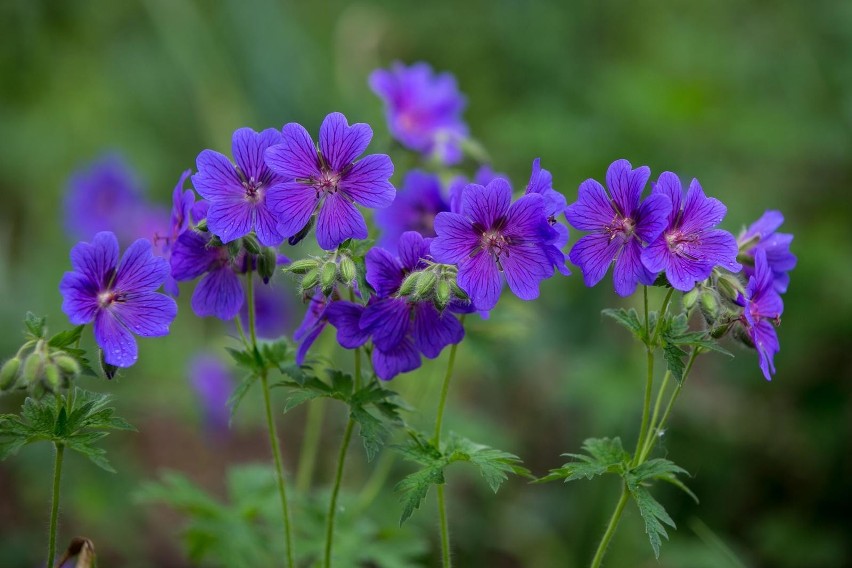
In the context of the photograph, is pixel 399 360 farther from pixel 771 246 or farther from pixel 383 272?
pixel 771 246

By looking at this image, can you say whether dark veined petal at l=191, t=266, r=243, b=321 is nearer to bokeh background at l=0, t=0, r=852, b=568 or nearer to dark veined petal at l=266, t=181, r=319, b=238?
dark veined petal at l=266, t=181, r=319, b=238

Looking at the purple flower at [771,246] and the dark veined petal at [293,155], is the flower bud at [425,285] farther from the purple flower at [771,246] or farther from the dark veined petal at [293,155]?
the purple flower at [771,246]

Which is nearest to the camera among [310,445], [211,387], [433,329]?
[433,329]

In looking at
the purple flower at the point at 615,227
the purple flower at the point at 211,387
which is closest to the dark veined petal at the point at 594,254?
the purple flower at the point at 615,227

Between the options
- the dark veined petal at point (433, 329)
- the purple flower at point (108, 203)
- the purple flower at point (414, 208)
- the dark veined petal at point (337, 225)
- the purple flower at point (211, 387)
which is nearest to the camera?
the dark veined petal at point (337, 225)

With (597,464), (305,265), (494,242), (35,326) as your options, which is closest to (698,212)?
(494,242)

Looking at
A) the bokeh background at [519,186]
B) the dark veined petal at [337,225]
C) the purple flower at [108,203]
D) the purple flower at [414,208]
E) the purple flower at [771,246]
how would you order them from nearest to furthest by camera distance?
the dark veined petal at [337,225]
the purple flower at [771,246]
the purple flower at [414,208]
the bokeh background at [519,186]
the purple flower at [108,203]

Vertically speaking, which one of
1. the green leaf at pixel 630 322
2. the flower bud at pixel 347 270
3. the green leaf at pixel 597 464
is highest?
the green leaf at pixel 630 322

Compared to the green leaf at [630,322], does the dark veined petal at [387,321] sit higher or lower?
lower
